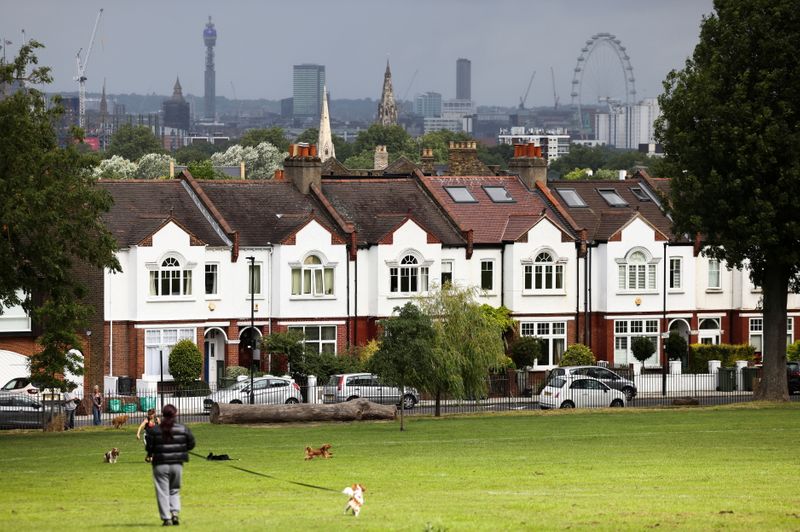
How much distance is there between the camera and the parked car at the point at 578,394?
68250 mm

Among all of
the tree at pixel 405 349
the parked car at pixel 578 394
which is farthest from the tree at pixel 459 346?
the parked car at pixel 578 394

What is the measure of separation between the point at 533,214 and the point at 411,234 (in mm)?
7069

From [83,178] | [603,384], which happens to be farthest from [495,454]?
[603,384]

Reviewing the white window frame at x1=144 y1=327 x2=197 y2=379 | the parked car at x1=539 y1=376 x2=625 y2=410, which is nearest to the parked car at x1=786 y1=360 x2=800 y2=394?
the parked car at x1=539 y1=376 x2=625 y2=410

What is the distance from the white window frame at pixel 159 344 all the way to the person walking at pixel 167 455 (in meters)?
45.5

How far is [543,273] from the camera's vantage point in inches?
3231

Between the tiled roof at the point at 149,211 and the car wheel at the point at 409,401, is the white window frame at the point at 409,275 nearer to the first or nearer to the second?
the tiled roof at the point at 149,211

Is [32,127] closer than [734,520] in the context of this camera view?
No

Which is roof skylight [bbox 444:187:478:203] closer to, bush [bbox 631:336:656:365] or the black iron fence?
bush [bbox 631:336:656:365]

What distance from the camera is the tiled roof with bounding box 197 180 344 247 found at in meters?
77.7

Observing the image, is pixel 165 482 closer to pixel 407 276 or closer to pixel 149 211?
pixel 149 211

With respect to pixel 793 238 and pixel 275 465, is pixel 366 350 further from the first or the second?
pixel 275 465

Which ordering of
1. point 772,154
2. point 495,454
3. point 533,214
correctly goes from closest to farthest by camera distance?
point 495,454 → point 772,154 → point 533,214

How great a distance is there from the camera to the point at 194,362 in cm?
7319
